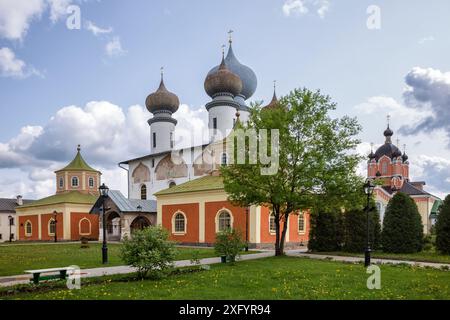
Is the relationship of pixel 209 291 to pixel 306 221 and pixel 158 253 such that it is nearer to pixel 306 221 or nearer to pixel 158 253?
pixel 158 253

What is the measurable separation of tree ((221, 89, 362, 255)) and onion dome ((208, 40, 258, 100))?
33080mm

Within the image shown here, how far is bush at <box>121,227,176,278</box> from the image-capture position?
38.2ft

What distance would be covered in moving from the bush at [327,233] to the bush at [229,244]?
312 inches

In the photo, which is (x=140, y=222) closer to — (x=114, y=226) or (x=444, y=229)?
(x=114, y=226)

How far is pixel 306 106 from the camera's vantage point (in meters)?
18.3

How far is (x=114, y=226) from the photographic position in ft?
124

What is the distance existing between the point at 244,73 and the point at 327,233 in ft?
109

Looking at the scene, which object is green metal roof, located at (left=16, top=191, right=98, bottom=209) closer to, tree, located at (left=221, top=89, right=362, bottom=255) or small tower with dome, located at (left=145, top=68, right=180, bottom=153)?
small tower with dome, located at (left=145, top=68, right=180, bottom=153)

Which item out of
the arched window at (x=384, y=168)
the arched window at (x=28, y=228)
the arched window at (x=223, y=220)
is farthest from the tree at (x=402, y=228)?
→ the arched window at (x=28, y=228)

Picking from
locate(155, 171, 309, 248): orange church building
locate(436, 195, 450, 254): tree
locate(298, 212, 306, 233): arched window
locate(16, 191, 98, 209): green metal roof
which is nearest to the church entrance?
locate(155, 171, 309, 248): orange church building

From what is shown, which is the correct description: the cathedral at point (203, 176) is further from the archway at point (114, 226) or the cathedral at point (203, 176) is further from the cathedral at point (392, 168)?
the cathedral at point (392, 168)

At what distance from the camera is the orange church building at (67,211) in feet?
139

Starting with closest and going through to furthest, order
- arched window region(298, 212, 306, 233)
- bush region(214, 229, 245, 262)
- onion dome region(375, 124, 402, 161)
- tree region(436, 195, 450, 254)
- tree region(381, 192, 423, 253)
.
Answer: bush region(214, 229, 245, 262) → tree region(436, 195, 450, 254) → tree region(381, 192, 423, 253) → arched window region(298, 212, 306, 233) → onion dome region(375, 124, 402, 161)
